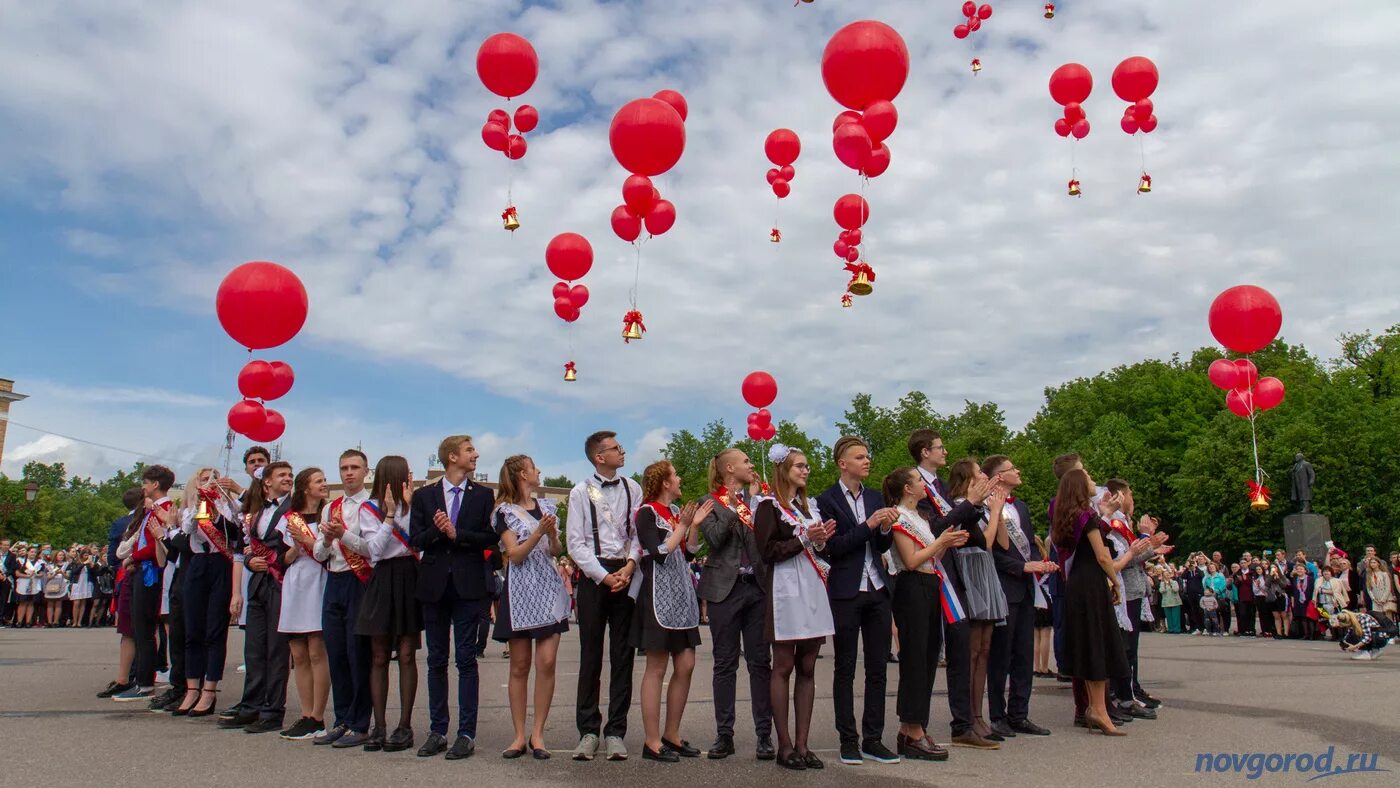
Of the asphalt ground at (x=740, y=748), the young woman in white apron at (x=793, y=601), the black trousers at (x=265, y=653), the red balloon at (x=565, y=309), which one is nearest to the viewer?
the asphalt ground at (x=740, y=748)

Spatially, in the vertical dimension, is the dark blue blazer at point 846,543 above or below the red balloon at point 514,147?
below

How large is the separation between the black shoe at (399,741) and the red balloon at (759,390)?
452 inches

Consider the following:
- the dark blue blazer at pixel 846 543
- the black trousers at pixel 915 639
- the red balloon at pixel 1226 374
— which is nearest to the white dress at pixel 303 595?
the dark blue blazer at pixel 846 543

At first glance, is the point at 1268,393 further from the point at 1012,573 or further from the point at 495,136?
the point at 495,136

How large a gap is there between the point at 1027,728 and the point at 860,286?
5012mm

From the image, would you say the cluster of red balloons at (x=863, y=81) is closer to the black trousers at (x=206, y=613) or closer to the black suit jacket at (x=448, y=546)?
the black suit jacket at (x=448, y=546)

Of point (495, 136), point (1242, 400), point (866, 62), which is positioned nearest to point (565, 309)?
point (495, 136)

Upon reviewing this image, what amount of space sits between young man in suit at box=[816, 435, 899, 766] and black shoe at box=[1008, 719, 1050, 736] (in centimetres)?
139

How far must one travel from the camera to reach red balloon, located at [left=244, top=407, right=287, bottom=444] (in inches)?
461

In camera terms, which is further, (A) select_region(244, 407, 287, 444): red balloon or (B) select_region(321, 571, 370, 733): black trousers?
(A) select_region(244, 407, 287, 444): red balloon

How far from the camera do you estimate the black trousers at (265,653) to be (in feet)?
24.1

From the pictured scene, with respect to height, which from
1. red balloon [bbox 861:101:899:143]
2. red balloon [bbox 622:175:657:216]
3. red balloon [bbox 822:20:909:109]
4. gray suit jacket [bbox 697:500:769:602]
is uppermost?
red balloon [bbox 822:20:909:109]

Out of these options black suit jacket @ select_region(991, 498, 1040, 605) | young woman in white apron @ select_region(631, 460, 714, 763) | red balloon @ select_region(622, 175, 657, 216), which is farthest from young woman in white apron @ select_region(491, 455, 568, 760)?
red balloon @ select_region(622, 175, 657, 216)

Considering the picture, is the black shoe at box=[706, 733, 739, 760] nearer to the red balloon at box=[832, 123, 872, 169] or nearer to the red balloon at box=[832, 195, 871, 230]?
the red balloon at box=[832, 123, 872, 169]
